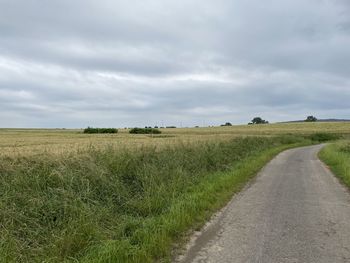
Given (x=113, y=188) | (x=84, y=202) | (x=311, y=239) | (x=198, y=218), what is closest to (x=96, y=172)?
(x=113, y=188)

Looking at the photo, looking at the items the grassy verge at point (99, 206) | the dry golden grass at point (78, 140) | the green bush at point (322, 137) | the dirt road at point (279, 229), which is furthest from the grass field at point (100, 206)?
the green bush at point (322, 137)

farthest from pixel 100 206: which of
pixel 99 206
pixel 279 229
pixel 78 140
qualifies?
pixel 78 140

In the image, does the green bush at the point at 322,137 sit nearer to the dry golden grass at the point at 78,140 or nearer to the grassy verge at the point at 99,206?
the dry golden grass at the point at 78,140

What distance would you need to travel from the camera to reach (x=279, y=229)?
8.45 meters

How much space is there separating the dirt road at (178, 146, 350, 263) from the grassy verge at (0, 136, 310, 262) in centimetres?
56

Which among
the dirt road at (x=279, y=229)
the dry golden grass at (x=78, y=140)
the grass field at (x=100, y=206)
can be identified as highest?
the dry golden grass at (x=78, y=140)

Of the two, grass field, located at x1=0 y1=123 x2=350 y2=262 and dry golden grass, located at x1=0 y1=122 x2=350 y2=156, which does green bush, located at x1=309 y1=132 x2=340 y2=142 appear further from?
grass field, located at x1=0 y1=123 x2=350 y2=262

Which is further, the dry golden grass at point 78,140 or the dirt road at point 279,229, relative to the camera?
the dry golden grass at point 78,140

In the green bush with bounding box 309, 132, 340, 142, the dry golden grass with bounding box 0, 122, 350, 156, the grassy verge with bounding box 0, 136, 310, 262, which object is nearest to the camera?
the grassy verge with bounding box 0, 136, 310, 262

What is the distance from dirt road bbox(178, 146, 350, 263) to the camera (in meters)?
6.77

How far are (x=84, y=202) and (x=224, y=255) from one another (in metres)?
3.43

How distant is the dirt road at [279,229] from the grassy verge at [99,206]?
563mm

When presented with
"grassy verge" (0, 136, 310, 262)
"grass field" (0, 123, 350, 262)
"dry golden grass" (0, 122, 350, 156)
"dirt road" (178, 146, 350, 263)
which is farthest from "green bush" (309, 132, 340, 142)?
"grassy verge" (0, 136, 310, 262)

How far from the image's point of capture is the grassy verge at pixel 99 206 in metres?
6.61
